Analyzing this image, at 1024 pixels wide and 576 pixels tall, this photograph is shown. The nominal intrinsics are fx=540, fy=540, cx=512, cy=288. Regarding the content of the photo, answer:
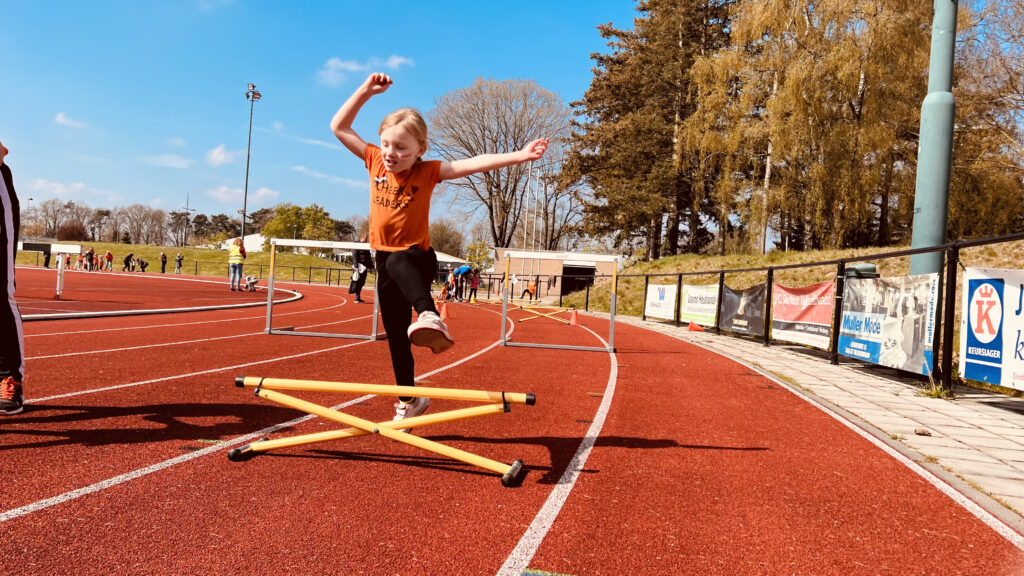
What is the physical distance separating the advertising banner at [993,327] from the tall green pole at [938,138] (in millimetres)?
2902

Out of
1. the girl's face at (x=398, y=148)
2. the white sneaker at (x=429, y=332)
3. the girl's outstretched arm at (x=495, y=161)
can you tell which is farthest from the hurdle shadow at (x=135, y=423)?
the girl's outstretched arm at (x=495, y=161)

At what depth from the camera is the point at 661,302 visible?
60.2 feet

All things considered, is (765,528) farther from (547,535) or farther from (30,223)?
(30,223)

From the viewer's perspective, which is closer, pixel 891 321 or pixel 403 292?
pixel 403 292

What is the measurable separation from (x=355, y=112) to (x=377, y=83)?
0.24m

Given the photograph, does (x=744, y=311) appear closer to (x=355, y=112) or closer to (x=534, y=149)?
(x=534, y=149)

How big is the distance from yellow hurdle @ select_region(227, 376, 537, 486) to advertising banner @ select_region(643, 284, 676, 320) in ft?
49.2

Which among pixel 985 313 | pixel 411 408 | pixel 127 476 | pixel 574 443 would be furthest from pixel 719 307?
pixel 127 476

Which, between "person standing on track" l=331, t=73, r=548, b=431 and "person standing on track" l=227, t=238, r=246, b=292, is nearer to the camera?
"person standing on track" l=331, t=73, r=548, b=431

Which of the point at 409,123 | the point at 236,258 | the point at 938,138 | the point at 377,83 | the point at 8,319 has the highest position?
the point at 938,138

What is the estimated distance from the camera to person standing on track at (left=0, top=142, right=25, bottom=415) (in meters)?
3.50

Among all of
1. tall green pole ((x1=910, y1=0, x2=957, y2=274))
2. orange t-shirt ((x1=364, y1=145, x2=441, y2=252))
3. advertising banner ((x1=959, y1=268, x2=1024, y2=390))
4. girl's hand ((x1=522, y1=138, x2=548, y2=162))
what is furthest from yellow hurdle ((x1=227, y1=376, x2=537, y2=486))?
tall green pole ((x1=910, y1=0, x2=957, y2=274))

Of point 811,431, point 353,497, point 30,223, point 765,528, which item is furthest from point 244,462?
point 30,223

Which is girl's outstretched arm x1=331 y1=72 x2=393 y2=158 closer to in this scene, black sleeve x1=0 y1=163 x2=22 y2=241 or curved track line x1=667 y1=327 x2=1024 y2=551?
black sleeve x1=0 y1=163 x2=22 y2=241
